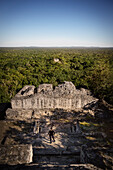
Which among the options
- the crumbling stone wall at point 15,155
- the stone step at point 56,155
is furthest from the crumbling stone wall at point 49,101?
the crumbling stone wall at point 15,155

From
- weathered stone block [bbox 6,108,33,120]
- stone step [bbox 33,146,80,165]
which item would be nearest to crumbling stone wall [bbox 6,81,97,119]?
weathered stone block [bbox 6,108,33,120]

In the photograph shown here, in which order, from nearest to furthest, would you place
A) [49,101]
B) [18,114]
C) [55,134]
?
[55,134]
[18,114]
[49,101]

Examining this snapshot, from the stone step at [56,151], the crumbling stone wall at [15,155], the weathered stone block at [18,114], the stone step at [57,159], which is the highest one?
the crumbling stone wall at [15,155]

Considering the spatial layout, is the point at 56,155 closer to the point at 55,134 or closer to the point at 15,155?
the point at 55,134

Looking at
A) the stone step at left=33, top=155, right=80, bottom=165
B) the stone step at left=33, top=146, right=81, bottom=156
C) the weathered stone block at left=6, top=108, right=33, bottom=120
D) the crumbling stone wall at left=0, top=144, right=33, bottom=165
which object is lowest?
the stone step at left=33, top=155, right=80, bottom=165

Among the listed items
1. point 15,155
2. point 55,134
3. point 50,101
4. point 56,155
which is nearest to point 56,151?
point 56,155

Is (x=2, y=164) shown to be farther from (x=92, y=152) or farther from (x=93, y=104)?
(x=93, y=104)

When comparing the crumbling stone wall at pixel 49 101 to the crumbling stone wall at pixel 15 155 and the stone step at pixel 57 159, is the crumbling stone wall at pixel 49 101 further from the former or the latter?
the crumbling stone wall at pixel 15 155

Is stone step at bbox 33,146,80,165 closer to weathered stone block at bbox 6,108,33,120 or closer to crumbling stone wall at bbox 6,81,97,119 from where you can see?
weathered stone block at bbox 6,108,33,120
